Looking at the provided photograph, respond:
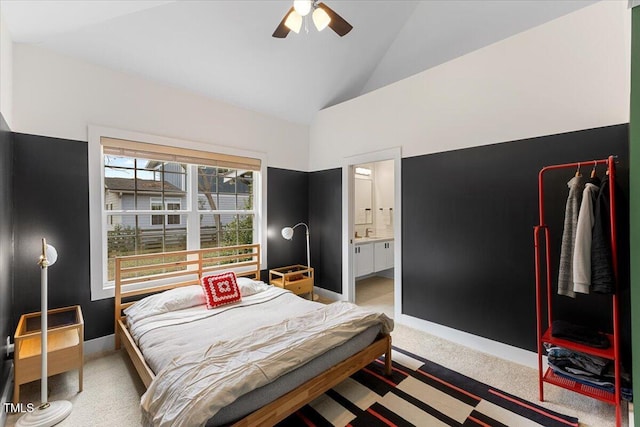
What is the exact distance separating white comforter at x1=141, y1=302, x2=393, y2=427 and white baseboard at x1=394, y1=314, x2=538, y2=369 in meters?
1.28

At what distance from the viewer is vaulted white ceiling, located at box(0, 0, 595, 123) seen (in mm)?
2479

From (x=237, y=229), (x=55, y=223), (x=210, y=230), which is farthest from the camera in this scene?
(x=237, y=229)

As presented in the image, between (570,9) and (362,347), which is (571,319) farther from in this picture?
(570,9)

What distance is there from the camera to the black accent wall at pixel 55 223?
8.07ft

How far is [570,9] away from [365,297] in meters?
4.27

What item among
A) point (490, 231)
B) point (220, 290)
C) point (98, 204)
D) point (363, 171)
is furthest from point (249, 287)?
point (363, 171)

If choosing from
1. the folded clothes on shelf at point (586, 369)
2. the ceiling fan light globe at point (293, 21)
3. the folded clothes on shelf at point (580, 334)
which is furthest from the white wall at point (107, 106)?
the folded clothes on shelf at point (586, 369)

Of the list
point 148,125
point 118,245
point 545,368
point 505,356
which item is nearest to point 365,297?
point 505,356

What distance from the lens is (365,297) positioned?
4598 mm

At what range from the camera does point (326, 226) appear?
455cm

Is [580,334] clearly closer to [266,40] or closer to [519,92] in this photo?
[519,92]

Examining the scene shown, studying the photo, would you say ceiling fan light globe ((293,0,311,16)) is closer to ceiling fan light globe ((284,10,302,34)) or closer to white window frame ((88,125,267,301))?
ceiling fan light globe ((284,10,302,34))

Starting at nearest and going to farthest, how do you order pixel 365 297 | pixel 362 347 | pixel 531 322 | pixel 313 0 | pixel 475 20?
pixel 313 0, pixel 362 347, pixel 531 322, pixel 475 20, pixel 365 297

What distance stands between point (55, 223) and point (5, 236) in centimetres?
50
